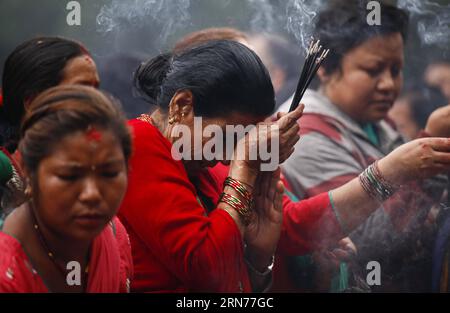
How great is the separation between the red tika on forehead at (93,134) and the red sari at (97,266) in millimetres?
383

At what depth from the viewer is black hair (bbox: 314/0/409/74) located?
4.50 m

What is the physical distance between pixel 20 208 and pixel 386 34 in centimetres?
263

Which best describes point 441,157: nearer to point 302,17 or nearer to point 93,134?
point 302,17

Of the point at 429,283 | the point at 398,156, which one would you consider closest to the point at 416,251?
the point at 429,283

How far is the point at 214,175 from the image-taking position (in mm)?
3469

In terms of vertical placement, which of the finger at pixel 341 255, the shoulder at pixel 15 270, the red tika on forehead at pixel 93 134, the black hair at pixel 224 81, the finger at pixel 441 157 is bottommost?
the shoulder at pixel 15 270

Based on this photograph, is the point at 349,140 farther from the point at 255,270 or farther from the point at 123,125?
the point at 123,125

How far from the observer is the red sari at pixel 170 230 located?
2.95 m

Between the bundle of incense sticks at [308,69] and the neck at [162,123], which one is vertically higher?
the bundle of incense sticks at [308,69]

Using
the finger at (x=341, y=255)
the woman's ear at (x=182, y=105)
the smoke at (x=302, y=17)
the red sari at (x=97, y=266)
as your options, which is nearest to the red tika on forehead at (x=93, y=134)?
the red sari at (x=97, y=266)

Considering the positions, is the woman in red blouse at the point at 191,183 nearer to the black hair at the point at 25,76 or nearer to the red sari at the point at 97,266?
the red sari at the point at 97,266

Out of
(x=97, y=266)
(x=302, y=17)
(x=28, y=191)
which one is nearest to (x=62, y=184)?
(x=28, y=191)

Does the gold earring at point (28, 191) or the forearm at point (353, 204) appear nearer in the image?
the gold earring at point (28, 191)

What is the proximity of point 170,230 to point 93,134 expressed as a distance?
2.09ft
